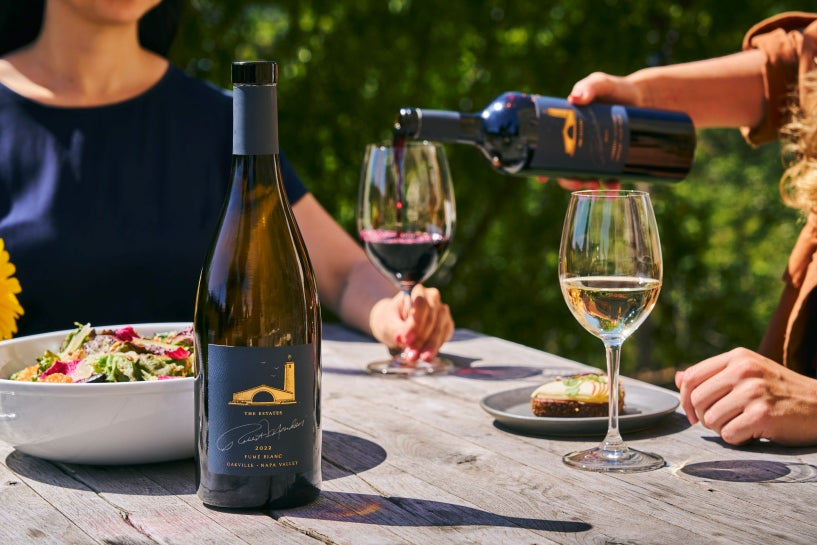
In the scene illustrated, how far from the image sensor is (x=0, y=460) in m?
1.33

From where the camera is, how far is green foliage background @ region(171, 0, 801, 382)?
13.0 ft

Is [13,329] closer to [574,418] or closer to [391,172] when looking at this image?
[391,172]

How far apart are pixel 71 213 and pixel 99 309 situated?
0.67 feet

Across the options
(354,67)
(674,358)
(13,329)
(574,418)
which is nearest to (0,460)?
(13,329)

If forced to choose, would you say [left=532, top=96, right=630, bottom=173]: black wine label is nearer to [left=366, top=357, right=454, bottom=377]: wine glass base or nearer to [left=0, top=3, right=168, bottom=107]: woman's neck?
[left=366, top=357, right=454, bottom=377]: wine glass base

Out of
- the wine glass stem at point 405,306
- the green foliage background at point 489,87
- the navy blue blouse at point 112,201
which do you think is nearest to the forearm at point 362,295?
the wine glass stem at point 405,306

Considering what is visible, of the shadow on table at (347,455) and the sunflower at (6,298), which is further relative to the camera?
the sunflower at (6,298)

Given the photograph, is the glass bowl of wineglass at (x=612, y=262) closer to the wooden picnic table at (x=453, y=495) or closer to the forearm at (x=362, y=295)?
the wooden picnic table at (x=453, y=495)

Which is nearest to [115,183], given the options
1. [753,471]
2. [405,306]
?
[405,306]

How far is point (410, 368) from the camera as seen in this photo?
1.81m

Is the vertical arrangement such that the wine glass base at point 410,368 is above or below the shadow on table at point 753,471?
above

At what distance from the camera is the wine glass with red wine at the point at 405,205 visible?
1848 millimetres

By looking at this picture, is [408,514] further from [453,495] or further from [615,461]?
[615,461]

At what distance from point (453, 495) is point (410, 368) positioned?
0.65 metres
